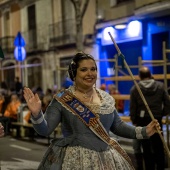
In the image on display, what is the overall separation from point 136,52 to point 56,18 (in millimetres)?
8226

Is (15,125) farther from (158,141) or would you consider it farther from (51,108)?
(51,108)

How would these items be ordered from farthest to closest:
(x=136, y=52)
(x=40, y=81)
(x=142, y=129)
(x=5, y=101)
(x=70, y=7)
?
(x=40, y=81), (x=70, y=7), (x=136, y=52), (x=5, y=101), (x=142, y=129)

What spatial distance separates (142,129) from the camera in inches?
153

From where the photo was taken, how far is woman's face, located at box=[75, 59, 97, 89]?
146 inches

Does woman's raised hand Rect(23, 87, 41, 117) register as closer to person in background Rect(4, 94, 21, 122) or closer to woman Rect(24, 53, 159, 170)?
woman Rect(24, 53, 159, 170)

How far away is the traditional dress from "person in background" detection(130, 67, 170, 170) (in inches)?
125

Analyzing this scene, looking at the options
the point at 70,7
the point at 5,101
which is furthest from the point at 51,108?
the point at 70,7

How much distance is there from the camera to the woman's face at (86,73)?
3.71 m

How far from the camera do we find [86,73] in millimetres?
3709

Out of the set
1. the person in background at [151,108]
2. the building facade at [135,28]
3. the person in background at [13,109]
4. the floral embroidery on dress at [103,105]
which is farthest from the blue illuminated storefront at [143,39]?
the floral embroidery on dress at [103,105]

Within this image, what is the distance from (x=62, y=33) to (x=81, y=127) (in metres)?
20.4

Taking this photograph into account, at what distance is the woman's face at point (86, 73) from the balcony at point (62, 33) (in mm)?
19087

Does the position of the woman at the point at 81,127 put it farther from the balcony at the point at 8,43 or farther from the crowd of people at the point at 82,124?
the balcony at the point at 8,43

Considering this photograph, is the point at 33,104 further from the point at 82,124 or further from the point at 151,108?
the point at 151,108
